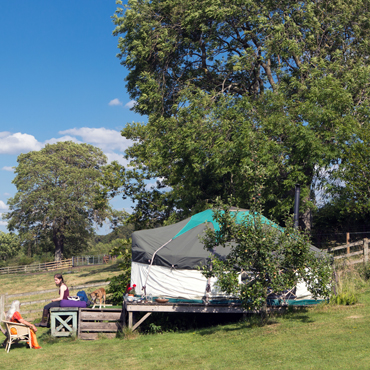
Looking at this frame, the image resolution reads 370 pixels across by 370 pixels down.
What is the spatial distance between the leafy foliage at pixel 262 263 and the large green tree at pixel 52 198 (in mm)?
32975

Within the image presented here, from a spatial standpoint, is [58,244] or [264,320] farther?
Answer: [58,244]

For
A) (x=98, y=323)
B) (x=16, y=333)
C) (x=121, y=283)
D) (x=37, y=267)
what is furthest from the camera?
(x=37, y=267)

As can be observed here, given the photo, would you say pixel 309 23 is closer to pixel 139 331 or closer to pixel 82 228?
pixel 139 331

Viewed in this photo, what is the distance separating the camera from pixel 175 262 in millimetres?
12922

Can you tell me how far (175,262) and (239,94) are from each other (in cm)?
1489

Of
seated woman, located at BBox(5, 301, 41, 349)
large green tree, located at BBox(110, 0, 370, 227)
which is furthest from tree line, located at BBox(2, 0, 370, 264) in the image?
seated woman, located at BBox(5, 301, 41, 349)

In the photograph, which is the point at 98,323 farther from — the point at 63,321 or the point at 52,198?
the point at 52,198

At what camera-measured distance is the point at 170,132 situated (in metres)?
22.0

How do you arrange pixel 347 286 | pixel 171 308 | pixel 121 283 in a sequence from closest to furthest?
1. pixel 171 308
2. pixel 347 286
3. pixel 121 283

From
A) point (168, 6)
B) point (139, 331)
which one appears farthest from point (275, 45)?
point (139, 331)

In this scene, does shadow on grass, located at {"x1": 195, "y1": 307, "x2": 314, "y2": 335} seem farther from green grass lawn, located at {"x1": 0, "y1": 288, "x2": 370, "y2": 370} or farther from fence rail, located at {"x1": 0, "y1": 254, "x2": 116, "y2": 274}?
fence rail, located at {"x1": 0, "y1": 254, "x2": 116, "y2": 274}

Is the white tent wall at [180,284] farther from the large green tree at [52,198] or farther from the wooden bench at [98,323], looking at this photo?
the large green tree at [52,198]

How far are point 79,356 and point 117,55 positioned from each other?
21355 millimetres

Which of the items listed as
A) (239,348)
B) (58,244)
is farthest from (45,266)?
(239,348)
